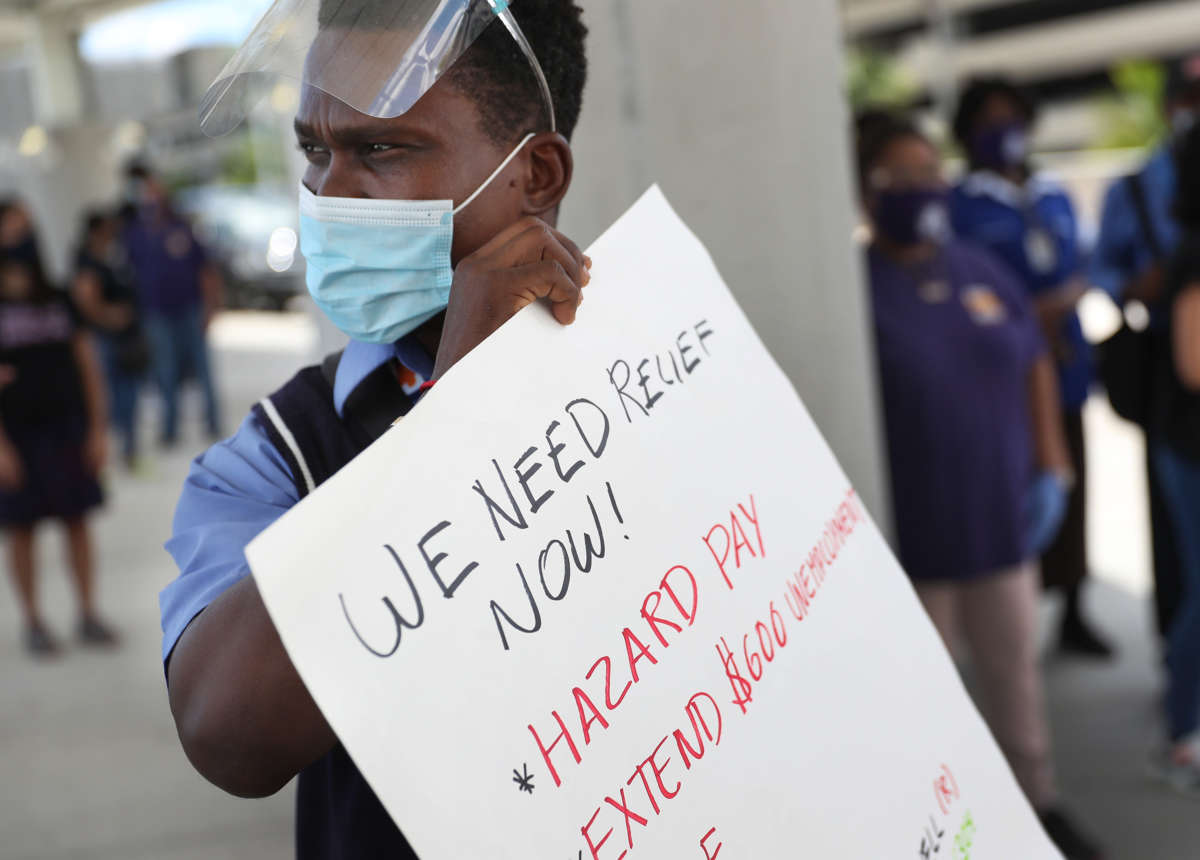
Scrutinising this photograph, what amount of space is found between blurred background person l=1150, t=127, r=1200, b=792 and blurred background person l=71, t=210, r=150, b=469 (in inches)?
282

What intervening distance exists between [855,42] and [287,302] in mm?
23864

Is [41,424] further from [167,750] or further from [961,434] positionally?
[961,434]

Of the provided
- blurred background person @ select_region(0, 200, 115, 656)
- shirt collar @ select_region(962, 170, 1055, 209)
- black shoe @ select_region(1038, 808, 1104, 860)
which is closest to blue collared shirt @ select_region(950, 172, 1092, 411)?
shirt collar @ select_region(962, 170, 1055, 209)

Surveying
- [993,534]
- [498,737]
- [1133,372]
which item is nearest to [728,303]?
[498,737]

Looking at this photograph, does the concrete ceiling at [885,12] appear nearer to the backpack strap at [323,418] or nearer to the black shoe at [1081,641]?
the black shoe at [1081,641]

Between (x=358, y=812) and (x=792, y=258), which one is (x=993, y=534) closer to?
(x=792, y=258)

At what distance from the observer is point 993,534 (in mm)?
3086

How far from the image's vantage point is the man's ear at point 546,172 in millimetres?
1221

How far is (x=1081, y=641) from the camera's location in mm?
4590

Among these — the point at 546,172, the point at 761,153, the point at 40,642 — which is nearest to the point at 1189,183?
the point at 761,153

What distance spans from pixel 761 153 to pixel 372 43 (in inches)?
52.7

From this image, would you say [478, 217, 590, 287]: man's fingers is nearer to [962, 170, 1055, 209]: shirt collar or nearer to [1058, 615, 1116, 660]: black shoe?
[962, 170, 1055, 209]: shirt collar

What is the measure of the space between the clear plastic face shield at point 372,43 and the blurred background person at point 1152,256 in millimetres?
2933

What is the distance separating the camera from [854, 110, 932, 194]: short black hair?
335 centimetres
